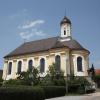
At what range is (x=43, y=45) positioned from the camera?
212 feet

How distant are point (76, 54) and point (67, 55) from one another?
100 inches

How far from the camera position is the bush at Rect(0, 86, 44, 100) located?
21.7m

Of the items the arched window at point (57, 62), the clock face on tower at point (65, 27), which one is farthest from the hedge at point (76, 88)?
the clock face on tower at point (65, 27)

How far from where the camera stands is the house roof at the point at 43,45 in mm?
58819

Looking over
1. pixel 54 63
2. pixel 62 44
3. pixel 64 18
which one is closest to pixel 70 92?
pixel 54 63

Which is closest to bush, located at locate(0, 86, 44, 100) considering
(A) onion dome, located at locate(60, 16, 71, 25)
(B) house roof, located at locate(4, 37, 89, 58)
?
(B) house roof, located at locate(4, 37, 89, 58)

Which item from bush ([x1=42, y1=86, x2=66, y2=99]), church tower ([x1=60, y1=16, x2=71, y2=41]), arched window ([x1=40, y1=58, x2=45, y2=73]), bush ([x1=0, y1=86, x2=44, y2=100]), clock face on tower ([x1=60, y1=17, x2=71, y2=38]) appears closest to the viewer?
bush ([x1=0, y1=86, x2=44, y2=100])

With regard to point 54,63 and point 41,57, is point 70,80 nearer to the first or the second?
point 54,63

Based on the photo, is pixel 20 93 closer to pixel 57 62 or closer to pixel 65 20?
pixel 57 62

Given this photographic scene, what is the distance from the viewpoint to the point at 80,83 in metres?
51.8

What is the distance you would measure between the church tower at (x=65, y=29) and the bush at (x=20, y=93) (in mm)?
35184

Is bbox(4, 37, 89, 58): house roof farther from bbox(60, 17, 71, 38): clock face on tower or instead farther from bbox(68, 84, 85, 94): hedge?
bbox(68, 84, 85, 94): hedge

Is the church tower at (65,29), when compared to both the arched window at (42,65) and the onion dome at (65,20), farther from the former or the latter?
the arched window at (42,65)

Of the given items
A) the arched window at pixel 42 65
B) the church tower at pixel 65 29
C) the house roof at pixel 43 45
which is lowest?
the arched window at pixel 42 65
